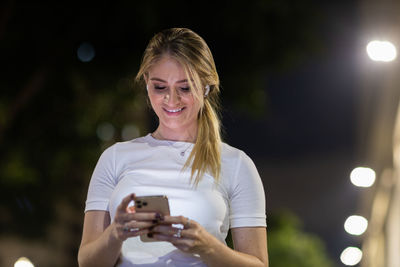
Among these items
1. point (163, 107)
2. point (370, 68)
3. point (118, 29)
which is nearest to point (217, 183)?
point (163, 107)

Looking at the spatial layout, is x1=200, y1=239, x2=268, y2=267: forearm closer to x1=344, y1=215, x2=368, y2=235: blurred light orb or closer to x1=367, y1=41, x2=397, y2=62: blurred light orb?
x1=367, y1=41, x2=397, y2=62: blurred light orb

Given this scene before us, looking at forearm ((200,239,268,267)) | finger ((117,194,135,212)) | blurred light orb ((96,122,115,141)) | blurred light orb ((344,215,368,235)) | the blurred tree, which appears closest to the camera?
finger ((117,194,135,212))

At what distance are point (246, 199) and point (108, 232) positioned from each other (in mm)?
604

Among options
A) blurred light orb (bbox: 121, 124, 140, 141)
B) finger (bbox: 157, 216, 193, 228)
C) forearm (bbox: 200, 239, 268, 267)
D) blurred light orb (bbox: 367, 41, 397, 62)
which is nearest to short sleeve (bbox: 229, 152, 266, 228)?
forearm (bbox: 200, 239, 268, 267)

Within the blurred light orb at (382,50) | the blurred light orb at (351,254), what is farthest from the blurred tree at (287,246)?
the blurred light orb at (382,50)

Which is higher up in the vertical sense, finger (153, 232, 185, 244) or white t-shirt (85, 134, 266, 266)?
white t-shirt (85, 134, 266, 266)

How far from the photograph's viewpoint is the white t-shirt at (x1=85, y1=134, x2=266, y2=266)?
3186mm

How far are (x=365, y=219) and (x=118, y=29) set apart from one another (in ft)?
45.2

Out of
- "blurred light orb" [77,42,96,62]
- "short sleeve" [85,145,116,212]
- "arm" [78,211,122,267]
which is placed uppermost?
"blurred light orb" [77,42,96,62]

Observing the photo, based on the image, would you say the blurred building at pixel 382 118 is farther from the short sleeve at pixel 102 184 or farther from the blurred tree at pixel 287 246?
the blurred tree at pixel 287 246

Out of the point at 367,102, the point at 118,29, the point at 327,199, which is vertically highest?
the point at 118,29

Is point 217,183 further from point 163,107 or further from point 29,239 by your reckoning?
point 29,239

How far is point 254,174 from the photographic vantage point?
3318 millimetres

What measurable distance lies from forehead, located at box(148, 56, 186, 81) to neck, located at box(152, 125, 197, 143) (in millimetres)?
279
